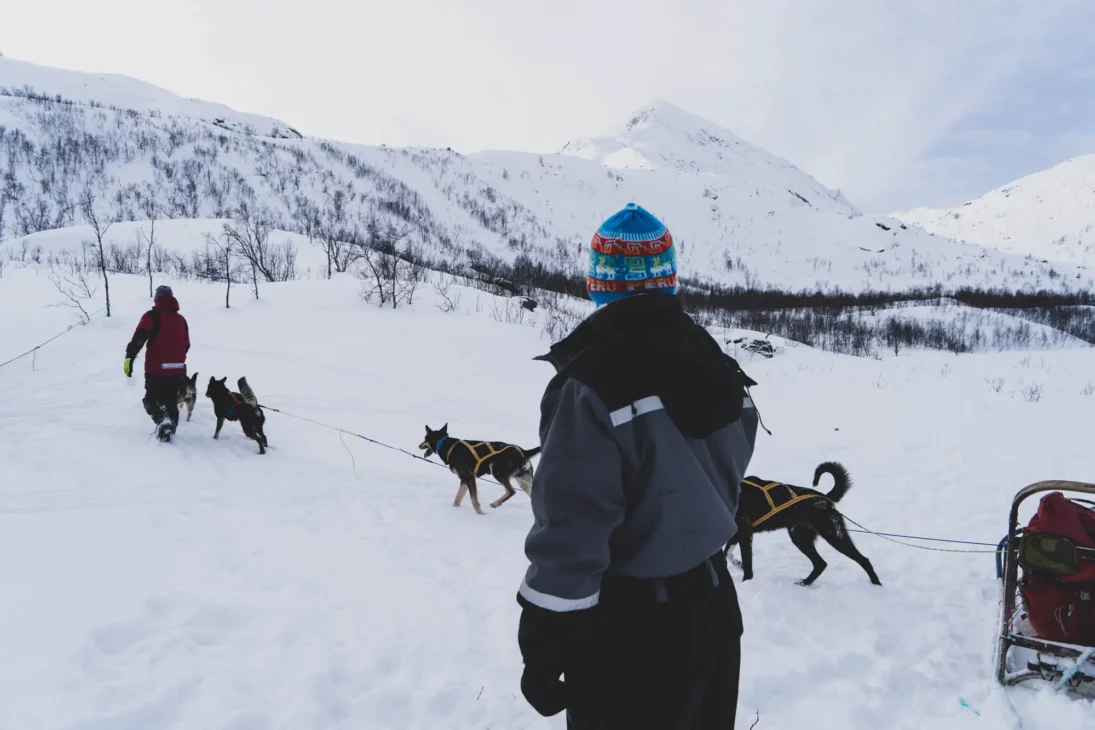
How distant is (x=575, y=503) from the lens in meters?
1.35

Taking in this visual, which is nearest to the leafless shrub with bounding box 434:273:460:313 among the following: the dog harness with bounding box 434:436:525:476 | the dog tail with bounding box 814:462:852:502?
the dog harness with bounding box 434:436:525:476

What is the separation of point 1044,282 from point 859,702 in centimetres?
6404

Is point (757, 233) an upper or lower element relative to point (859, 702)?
upper

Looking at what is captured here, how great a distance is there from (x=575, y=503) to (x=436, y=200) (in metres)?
52.1

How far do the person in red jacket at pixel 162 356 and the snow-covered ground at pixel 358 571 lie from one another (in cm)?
38

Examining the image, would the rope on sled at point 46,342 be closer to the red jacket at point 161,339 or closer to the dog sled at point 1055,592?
the red jacket at point 161,339

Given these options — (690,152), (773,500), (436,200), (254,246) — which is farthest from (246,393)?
(690,152)

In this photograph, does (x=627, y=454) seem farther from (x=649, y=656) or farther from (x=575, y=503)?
(x=649, y=656)

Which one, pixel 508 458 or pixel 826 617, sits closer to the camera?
pixel 826 617

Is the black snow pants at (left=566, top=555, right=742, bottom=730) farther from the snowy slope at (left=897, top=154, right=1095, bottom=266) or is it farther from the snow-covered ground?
the snowy slope at (left=897, top=154, right=1095, bottom=266)

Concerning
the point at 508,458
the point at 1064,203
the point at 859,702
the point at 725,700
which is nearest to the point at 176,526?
the point at 508,458

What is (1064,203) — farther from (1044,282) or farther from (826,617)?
(826,617)

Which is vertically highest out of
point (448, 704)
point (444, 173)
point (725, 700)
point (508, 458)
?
point (444, 173)

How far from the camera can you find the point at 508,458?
575 centimetres
